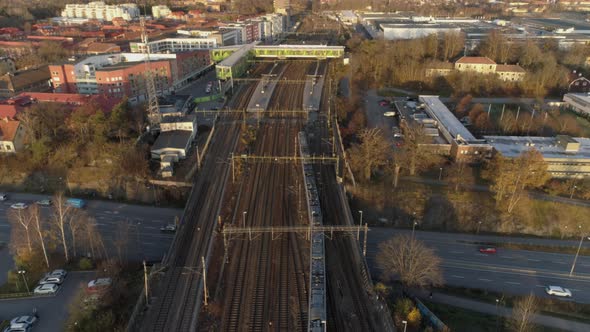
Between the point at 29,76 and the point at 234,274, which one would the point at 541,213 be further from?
the point at 29,76

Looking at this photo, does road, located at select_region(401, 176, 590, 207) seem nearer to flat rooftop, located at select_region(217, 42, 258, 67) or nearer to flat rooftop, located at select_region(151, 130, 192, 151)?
flat rooftop, located at select_region(151, 130, 192, 151)

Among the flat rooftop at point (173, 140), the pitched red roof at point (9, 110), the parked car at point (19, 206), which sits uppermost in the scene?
the pitched red roof at point (9, 110)

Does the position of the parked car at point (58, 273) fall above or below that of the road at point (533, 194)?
below

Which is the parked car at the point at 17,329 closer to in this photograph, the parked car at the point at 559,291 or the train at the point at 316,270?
the train at the point at 316,270

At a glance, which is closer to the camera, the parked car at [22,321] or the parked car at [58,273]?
the parked car at [22,321]

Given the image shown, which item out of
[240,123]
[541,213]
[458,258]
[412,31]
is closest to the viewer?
[458,258]

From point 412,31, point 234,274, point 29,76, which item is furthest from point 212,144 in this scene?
point 412,31

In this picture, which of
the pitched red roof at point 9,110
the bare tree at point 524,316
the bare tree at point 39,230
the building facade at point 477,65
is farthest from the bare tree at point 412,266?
the building facade at point 477,65

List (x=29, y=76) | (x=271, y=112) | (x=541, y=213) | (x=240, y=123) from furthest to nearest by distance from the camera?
(x=29, y=76) < (x=271, y=112) < (x=240, y=123) < (x=541, y=213)

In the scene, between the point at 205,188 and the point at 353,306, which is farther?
the point at 205,188
